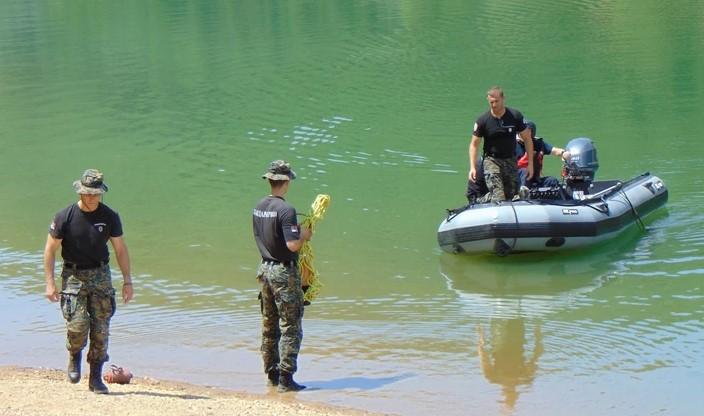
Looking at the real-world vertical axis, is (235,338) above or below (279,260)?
below

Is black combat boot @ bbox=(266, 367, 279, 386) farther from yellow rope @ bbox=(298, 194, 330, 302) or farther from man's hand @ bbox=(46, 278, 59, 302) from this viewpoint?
man's hand @ bbox=(46, 278, 59, 302)

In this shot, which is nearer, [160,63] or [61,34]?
[160,63]

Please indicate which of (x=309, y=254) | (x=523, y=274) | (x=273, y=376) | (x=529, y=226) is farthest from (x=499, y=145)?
(x=273, y=376)

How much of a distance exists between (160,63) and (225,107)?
7.30 meters

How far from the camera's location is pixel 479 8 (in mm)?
38344

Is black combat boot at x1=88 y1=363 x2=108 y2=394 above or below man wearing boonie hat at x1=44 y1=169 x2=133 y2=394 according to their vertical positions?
below

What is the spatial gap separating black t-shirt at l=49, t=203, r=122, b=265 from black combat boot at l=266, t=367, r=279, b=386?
4.98 feet

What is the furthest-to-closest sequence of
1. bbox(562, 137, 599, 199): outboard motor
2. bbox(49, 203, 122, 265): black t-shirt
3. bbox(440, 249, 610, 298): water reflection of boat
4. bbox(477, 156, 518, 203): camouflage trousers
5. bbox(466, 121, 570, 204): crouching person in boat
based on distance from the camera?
bbox(562, 137, 599, 199): outboard motor → bbox(466, 121, 570, 204): crouching person in boat → bbox(477, 156, 518, 203): camouflage trousers → bbox(440, 249, 610, 298): water reflection of boat → bbox(49, 203, 122, 265): black t-shirt

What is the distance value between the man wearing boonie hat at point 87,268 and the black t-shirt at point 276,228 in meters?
0.90

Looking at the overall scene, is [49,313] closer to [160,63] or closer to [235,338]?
[235,338]

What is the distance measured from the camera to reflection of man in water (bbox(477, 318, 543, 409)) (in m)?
8.76

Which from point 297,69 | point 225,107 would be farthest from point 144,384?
point 297,69

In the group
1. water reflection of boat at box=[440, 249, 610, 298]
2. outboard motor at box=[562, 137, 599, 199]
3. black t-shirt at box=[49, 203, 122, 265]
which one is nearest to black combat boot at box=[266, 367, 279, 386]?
black t-shirt at box=[49, 203, 122, 265]

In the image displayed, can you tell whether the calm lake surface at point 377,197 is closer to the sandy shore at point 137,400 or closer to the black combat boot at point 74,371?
the sandy shore at point 137,400
